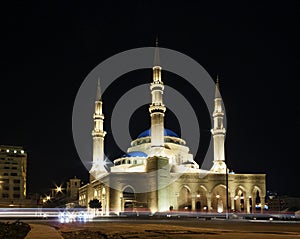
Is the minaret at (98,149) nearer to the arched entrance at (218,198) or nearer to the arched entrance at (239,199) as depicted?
the arched entrance at (218,198)

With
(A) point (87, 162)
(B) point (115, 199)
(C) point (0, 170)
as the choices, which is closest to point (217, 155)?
(B) point (115, 199)

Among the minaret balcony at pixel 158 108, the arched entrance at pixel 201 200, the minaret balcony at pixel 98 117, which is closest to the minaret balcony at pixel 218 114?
the minaret balcony at pixel 158 108

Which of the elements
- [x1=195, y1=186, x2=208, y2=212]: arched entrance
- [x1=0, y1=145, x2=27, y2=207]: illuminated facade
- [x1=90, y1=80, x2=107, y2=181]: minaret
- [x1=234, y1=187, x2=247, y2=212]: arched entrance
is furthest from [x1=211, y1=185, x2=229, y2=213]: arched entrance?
[x1=0, y1=145, x2=27, y2=207]: illuminated facade

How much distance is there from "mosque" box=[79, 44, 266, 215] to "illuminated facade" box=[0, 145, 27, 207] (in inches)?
598

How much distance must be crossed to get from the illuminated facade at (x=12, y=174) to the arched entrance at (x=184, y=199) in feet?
90.8

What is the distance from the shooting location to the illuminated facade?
244 ft

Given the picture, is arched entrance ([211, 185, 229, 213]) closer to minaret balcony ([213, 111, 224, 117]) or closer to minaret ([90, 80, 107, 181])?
minaret balcony ([213, 111, 224, 117])

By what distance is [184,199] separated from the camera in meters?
58.5

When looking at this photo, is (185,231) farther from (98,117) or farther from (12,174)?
(12,174)

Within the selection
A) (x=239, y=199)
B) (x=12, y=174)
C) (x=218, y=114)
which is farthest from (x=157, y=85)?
(x=12, y=174)

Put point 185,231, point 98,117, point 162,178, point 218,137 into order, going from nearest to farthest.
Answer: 1. point 185,231
2. point 162,178
3. point 218,137
4. point 98,117

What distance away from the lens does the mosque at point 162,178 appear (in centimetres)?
5356

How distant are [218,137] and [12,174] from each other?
39.3m

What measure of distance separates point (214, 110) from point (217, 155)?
7138mm
